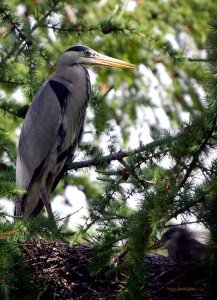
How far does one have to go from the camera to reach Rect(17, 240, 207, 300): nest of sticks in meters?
3.87

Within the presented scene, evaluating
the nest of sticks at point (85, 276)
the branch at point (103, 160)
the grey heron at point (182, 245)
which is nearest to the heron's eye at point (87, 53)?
the branch at point (103, 160)

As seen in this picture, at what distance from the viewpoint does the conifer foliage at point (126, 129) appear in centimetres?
310

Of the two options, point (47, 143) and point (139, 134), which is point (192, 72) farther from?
point (47, 143)

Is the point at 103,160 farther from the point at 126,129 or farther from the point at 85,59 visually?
the point at 126,129

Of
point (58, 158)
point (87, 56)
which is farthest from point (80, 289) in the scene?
point (87, 56)

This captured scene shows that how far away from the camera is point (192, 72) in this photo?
6.37 m

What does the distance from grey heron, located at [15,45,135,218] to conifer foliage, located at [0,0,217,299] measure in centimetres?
10

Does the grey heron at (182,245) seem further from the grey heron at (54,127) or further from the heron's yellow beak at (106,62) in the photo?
the heron's yellow beak at (106,62)

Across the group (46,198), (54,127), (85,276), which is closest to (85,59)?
(54,127)

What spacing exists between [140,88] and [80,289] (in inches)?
129

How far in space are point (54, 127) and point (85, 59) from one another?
0.52 meters

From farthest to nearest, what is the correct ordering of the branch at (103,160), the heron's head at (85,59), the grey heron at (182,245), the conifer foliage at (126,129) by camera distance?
the heron's head at (85,59), the branch at (103,160), the grey heron at (182,245), the conifer foliage at (126,129)

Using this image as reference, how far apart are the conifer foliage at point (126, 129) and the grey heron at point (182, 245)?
0.42 meters

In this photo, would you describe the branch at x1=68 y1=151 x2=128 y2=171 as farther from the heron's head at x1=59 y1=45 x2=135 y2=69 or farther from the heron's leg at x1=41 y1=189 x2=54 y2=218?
the heron's head at x1=59 y1=45 x2=135 y2=69
